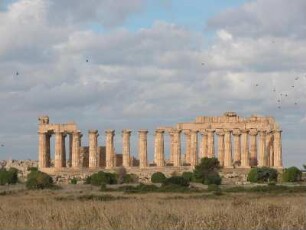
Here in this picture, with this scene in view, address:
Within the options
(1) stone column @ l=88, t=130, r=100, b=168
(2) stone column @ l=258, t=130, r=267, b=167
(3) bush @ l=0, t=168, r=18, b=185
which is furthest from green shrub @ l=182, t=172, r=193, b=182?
(3) bush @ l=0, t=168, r=18, b=185

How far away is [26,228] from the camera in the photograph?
18.0 metres

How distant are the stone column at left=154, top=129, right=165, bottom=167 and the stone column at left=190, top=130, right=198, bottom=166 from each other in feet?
11.0

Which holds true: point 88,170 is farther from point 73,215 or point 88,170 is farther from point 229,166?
point 73,215

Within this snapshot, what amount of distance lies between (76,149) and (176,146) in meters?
11.2

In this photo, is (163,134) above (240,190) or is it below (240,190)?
above

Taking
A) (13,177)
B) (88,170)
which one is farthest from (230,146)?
(13,177)

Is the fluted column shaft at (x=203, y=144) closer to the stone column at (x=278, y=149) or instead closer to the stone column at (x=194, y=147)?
the stone column at (x=194, y=147)

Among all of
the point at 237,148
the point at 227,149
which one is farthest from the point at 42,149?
the point at 237,148

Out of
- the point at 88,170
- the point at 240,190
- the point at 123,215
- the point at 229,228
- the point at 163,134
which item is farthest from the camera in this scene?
the point at 163,134

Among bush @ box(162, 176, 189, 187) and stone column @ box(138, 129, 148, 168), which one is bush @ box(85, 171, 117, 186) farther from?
stone column @ box(138, 129, 148, 168)

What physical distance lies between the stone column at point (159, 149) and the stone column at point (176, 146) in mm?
1322

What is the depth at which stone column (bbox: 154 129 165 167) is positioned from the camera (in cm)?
8394

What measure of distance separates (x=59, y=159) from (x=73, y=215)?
6429cm

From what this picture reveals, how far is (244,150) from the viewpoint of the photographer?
3300 inches
